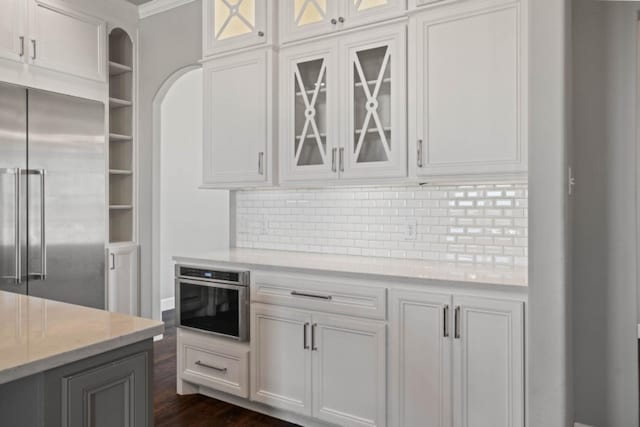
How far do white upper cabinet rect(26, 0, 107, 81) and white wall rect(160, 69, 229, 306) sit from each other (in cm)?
184

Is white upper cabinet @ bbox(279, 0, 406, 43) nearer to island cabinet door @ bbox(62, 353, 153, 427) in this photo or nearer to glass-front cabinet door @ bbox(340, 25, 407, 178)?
glass-front cabinet door @ bbox(340, 25, 407, 178)

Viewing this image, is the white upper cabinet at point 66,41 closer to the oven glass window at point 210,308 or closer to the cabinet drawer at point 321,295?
the oven glass window at point 210,308

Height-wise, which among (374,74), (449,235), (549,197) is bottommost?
(449,235)

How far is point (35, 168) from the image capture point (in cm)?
317

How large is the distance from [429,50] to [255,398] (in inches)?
86.9

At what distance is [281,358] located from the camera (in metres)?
2.66

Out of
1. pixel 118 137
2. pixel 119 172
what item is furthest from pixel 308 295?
pixel 118 137

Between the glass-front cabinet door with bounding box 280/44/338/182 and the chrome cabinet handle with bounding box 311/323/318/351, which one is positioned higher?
the glass-front cabinet door with bounding box 280/44/338/182

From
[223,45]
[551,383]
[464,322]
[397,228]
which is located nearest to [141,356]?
[464,322]

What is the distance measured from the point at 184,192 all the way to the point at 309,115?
3409 mm

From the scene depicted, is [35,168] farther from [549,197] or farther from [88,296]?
[549,197]

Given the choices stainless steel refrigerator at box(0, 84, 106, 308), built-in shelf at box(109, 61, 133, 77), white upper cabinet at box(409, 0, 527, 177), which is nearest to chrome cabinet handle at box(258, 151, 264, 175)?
white upper cabinet at box(409, 0, 527, 177)

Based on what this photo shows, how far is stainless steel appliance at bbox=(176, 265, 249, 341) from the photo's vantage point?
2.75 metres

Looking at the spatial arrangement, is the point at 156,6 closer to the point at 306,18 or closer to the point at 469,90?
the point at 306,18
